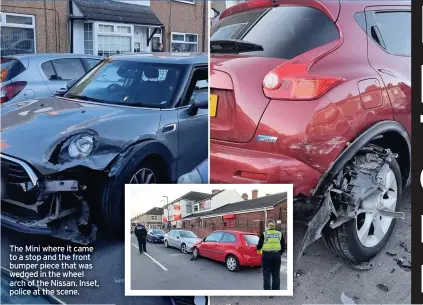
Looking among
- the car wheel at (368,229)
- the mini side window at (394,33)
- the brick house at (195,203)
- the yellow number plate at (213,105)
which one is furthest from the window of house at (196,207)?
the mini side window at (394,33)

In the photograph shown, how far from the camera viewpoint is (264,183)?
236cm

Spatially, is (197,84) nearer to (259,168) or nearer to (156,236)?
(259,168)

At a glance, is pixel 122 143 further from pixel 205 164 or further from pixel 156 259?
pixel 156 259

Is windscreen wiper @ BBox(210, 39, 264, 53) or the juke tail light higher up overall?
windscreen wiper @ BBox(210, 39, 264, 53)

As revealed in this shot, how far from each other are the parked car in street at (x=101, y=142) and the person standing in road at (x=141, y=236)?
0.28 feet

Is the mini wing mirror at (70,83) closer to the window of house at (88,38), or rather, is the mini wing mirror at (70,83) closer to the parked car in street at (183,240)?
the window of house at (88,38)

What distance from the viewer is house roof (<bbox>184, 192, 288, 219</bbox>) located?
2391 millimetres

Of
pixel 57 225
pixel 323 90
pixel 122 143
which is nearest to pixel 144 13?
pixel 122 143

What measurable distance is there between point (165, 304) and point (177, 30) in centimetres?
154

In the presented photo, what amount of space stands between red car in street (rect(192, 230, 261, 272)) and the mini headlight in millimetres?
786

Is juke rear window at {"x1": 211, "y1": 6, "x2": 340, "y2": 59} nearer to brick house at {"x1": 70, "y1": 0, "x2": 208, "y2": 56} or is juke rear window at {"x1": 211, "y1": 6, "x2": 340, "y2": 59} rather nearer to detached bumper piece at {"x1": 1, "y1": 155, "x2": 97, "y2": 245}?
brick house at {"x1": 70, "y1": 0, "x2": 208, "y2": 56}

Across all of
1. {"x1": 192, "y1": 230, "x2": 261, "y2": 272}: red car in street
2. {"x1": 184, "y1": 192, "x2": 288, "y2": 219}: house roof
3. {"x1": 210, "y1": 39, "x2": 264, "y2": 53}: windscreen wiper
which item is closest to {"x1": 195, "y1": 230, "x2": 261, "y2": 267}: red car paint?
{"x1": 192, "y1": 230, "x2": 261, "y2": 272}: red car in street

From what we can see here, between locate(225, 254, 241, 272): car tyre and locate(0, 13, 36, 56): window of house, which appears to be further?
locate(225, 254, 241, 272): car tyre

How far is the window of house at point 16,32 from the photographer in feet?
7.75
